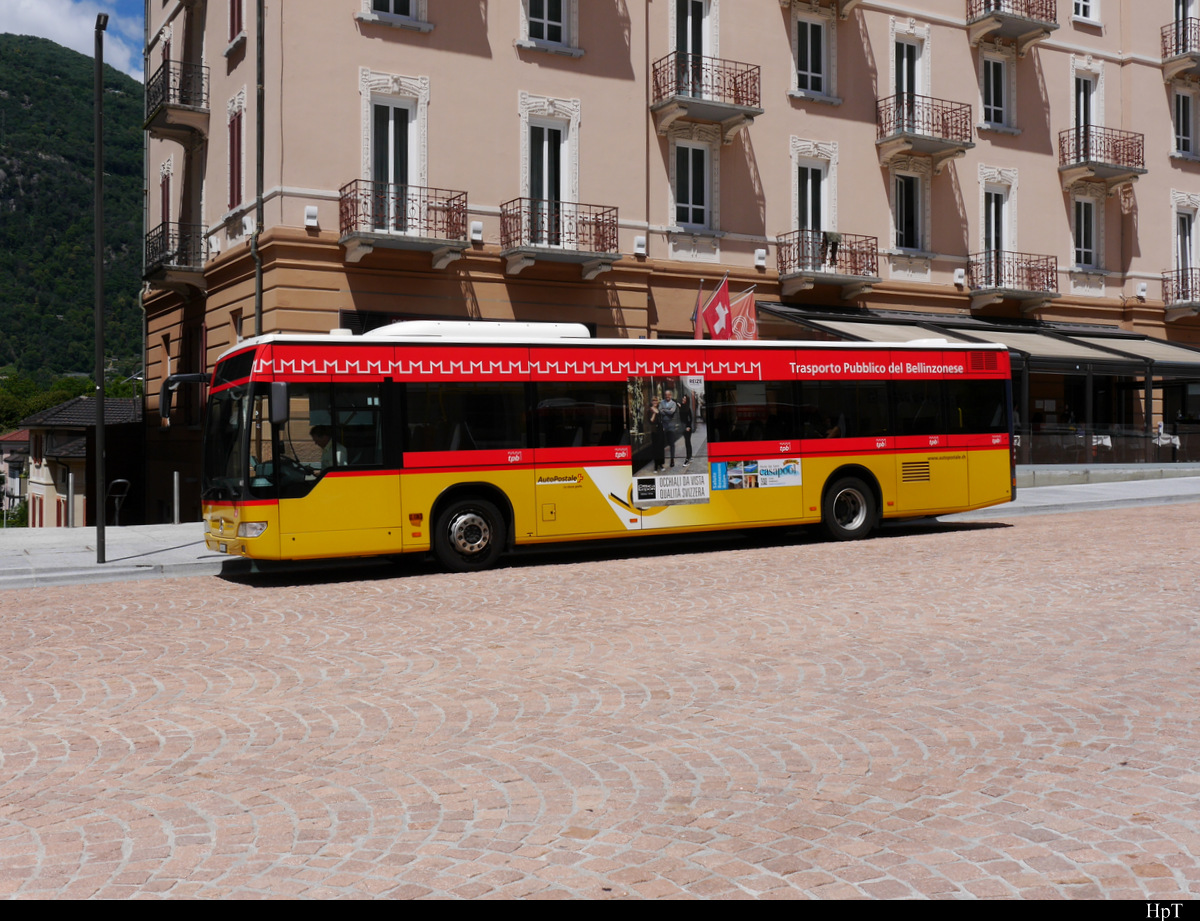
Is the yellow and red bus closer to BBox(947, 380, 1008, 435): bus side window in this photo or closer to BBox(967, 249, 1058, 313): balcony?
BBox(947, 380, 1008, 435): bus side window

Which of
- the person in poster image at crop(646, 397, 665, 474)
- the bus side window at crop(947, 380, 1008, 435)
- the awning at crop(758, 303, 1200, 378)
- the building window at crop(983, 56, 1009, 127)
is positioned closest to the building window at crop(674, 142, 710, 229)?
the awning at crop(758, 303, 1200, 378)

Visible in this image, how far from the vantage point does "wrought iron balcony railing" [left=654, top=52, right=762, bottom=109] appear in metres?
25.5

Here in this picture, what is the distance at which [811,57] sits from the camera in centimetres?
2809

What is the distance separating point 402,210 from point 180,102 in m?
7.92

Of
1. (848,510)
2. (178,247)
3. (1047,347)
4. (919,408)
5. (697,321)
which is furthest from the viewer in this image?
(1047,347)

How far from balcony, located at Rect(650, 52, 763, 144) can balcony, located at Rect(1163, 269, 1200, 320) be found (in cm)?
1551

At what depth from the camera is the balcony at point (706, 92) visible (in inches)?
991

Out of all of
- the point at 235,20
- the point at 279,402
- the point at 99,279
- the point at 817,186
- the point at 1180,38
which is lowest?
the point at 279,402

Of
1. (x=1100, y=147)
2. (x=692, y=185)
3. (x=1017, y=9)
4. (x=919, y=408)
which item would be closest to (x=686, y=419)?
(x=919, y=408)

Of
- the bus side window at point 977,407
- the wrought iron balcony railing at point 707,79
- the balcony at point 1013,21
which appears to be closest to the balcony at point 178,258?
the wrought iron balcony railing at point 707,79

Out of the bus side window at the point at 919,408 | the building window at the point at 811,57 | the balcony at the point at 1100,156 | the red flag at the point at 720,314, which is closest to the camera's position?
the bus side window at the point at 919,408

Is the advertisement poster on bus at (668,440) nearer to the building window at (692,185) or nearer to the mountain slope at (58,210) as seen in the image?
the building window at (692,185)

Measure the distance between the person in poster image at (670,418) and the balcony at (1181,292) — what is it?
79.0ft

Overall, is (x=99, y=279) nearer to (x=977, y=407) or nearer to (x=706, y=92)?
(x=977, y=407)
